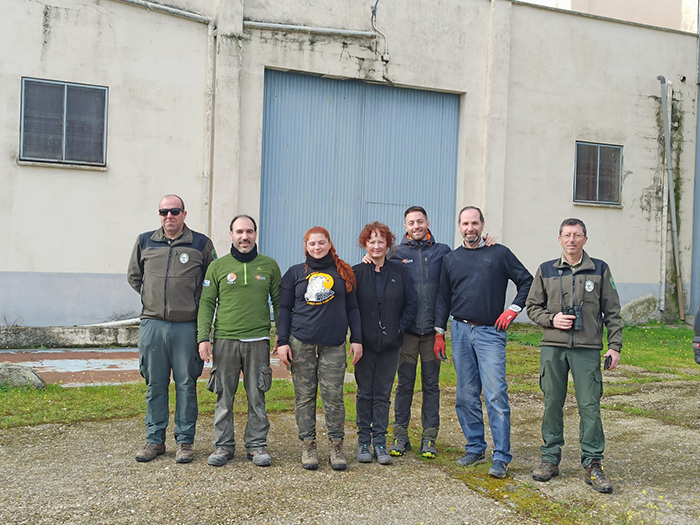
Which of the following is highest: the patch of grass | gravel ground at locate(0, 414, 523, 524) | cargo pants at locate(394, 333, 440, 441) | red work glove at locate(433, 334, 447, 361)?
red work glove at locate(433, 334, 447, 361)

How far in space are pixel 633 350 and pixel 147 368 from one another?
902 centimetres

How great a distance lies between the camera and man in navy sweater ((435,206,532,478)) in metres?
5.31

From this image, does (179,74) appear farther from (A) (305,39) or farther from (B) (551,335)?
(B) (551,335)

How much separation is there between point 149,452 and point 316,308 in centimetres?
167

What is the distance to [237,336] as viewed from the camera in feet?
17.5

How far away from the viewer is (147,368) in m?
5.50

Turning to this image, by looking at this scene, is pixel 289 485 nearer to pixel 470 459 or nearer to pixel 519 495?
pixel 470 459

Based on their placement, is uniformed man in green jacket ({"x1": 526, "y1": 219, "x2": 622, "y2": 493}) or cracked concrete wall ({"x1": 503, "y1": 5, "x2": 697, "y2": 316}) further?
cracked concrete wall ({"x1": 503, "y1": 5, "x2": 697, "y2": 316})

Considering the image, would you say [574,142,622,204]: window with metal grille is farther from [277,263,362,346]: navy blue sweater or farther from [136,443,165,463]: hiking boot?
[136,443,165,463]: hiking boot

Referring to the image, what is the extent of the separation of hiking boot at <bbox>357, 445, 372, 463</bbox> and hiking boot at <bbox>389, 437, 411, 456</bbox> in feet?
0.86

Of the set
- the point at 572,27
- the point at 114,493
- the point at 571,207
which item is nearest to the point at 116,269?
the point at 114,493

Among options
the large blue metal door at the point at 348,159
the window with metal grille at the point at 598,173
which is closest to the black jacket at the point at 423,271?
the large blue metal door at the point at 348,159

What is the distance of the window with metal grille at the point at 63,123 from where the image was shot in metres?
11.0

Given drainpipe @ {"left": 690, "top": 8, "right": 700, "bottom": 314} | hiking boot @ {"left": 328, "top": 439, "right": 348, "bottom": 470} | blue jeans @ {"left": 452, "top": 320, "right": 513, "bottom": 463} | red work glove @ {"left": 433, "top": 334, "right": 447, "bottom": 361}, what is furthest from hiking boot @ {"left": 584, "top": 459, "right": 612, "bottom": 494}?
drainpipe @ {"left": 690, "top": 8, "right": 700, "bottom": 314}
